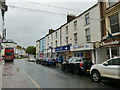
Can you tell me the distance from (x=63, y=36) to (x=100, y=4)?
1107 cm

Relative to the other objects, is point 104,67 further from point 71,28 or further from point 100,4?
point 71,28

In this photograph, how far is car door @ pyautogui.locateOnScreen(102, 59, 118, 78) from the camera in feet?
20.1

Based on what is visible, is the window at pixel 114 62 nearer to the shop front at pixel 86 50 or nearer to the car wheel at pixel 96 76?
the car wheel at pixel 96 76

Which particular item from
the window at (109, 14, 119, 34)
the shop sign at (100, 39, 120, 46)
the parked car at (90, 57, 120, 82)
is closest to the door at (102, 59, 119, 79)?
the parked car at (90, 57, 120, 82)

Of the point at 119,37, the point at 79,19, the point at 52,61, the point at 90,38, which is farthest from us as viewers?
the point at 52,61

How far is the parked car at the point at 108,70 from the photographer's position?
241 inches

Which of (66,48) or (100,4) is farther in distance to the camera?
(66,48)

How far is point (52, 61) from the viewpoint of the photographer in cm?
1923

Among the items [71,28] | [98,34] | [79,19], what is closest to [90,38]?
[98,34]

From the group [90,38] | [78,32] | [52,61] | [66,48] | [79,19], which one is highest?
[79,19]

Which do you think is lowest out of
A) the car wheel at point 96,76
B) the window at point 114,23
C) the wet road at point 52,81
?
the wet road at point 52,81

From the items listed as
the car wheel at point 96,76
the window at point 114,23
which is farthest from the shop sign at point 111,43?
the car wheel at point 96,76

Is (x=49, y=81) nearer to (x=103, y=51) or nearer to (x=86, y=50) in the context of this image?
(x=103, y=51)

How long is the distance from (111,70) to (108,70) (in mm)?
209
